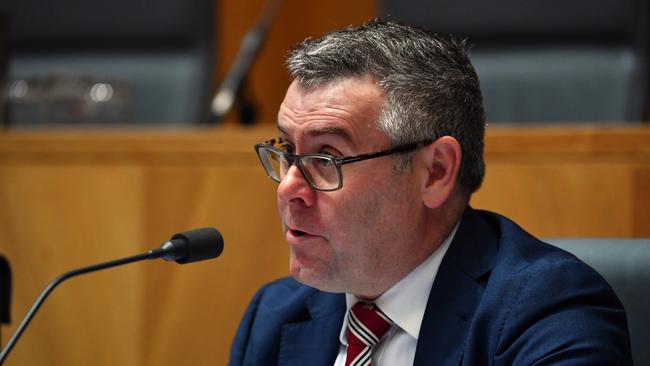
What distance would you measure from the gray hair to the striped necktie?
223 mm

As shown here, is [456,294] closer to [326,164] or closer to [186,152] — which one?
[326,164]

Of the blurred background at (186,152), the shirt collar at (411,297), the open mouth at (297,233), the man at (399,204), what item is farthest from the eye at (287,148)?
the blurred background at (186,152)

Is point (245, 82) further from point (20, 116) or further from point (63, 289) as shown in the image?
point (63, 289)

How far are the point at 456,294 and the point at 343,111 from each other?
290 mm

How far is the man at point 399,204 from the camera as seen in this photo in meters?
1.42

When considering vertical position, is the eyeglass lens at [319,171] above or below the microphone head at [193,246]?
above

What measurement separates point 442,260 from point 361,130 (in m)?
0.22

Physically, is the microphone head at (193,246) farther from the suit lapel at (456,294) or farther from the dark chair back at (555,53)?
the dark chair back at (555,53)

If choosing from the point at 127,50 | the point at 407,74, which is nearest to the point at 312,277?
the point at 407,74

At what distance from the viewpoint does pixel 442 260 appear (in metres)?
1.48

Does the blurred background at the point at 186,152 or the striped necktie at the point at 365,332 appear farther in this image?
the blurred background at the point at 186,152

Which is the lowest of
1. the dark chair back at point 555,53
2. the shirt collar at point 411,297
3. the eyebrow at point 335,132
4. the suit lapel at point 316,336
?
the suit lapel at point 316,336

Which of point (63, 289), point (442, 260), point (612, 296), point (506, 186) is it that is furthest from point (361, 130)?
point (63, 289)

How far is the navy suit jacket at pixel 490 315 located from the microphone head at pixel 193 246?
0.24 m
